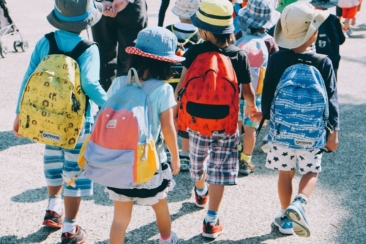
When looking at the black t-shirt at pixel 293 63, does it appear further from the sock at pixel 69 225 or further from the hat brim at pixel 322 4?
the hat brim at pixel 322 4

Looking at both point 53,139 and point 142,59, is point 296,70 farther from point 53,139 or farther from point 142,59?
point 53,139

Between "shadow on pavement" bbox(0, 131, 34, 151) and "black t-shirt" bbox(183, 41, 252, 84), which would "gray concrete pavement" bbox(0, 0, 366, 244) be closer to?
"shadow on pavement" bbox(0, 131, 34, 151)

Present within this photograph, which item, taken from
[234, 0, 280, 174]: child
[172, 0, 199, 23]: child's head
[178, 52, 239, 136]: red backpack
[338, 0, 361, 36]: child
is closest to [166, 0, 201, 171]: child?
[172, 0, 199, 23]: child's head

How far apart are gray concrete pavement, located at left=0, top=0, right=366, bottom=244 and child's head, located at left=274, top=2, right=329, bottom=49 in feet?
4.35

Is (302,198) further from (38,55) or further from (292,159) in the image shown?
(38,55)

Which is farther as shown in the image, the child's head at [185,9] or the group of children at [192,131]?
the child's head at [185,9]

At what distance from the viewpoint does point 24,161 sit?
15.6 ft

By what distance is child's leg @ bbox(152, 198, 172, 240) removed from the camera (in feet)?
10.5

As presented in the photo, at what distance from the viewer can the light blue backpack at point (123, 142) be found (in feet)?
9.35

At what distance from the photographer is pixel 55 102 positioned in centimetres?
312

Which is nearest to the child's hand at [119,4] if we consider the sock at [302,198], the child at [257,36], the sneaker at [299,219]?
the child at [257,36]

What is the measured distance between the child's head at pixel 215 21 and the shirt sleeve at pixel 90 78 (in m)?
0.77

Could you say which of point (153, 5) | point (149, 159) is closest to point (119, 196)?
point (149, 159)

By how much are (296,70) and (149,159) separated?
1085 millimetres
